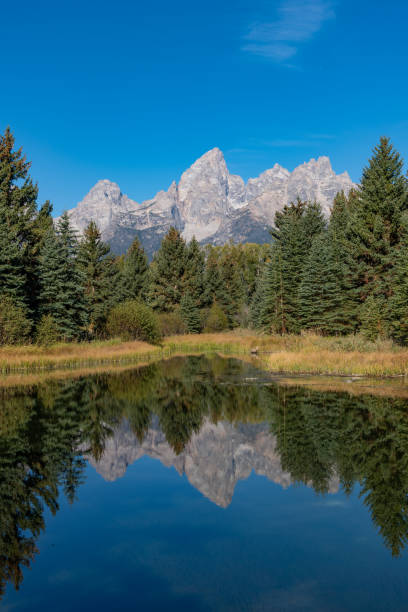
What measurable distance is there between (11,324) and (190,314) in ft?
113

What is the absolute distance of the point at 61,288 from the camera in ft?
132

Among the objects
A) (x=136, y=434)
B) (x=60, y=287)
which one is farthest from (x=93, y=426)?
(x=60, y=287)

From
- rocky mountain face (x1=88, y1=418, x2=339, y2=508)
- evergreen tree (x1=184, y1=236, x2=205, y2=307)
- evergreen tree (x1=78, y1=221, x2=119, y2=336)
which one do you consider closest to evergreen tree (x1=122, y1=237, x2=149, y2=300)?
evergreen tree (x1=184, y1=236, x2=205, y2=307)

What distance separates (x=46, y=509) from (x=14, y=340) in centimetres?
2677

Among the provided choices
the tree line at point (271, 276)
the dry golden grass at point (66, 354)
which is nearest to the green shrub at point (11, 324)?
the tree line at point (271, 276)

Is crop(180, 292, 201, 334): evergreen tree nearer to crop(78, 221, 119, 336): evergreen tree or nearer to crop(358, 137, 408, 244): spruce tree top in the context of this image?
crop(78, 221, 119, 336): evergreen tree

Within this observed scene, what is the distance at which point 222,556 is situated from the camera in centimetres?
709

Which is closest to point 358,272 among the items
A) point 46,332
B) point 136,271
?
point 46,332

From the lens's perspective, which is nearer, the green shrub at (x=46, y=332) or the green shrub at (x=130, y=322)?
the green shrub at (x=46, y=332)

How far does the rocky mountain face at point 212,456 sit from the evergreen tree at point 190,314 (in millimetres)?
49149

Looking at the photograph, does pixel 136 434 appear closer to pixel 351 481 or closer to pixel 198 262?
pixel 351 481

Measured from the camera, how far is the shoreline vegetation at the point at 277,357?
25916 millimetres

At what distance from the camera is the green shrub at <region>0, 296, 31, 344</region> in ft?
108

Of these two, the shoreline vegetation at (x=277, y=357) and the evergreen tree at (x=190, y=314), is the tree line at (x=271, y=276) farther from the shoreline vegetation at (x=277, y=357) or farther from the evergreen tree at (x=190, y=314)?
the shoreline vegetation at (x=277, y=357)
